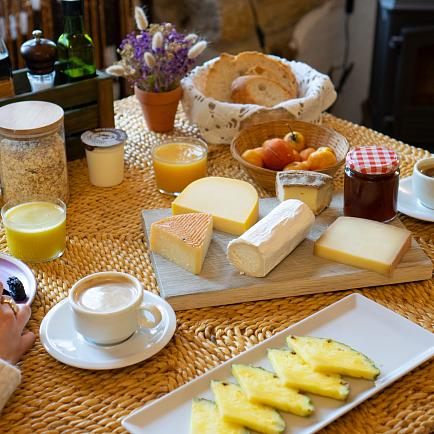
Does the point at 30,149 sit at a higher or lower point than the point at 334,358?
higher

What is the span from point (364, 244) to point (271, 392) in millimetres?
418

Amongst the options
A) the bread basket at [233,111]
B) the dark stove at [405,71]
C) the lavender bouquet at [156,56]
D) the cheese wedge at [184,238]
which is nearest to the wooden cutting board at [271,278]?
the cheese wedge at [184,238]

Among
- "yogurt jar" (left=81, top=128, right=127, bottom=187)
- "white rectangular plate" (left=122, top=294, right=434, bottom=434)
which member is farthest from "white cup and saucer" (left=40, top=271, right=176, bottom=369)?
"yogurt jar" (left=81, top=128, right=127, bottom=187)

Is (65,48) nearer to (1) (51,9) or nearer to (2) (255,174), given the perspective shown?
(2) (255,174)

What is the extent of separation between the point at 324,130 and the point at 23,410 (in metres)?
0.96

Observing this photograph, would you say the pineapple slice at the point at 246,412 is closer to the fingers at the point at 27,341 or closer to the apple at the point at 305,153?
the fingers at the point at 27,341

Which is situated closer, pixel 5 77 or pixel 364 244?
pixel 364 244

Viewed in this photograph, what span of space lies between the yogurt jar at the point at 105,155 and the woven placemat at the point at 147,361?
3cm

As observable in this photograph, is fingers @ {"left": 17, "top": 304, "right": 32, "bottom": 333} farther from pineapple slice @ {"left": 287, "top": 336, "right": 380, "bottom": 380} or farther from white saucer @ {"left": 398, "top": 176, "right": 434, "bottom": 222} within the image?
white saucer @ {"left": 398, "top": 176, "right": 434, "bottom": 222}

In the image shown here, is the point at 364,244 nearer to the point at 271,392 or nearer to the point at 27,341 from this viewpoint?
the point at 271,392

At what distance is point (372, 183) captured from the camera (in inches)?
51.9

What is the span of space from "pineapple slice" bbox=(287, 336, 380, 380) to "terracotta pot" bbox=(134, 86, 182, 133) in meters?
0.88

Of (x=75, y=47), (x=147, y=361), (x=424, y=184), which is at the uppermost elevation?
(x=75, y=47)

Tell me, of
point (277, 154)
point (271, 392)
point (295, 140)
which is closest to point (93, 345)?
point (271, 392)
